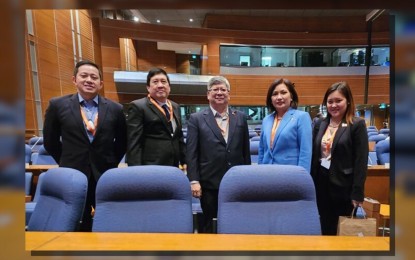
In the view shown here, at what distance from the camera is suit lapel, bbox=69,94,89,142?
1737mm

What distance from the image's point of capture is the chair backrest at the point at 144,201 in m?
1.20

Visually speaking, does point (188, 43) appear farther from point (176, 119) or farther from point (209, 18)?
point (176, 119)

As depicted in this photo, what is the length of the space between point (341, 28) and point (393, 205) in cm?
1355

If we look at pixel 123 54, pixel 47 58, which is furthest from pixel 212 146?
pixel 123 54

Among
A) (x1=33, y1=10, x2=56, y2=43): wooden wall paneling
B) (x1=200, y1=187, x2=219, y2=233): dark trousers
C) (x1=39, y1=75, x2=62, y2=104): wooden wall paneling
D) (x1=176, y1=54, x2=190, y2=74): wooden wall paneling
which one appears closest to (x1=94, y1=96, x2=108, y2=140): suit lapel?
(x1=200, y1=187, x2=219, y2=233): dark trousers

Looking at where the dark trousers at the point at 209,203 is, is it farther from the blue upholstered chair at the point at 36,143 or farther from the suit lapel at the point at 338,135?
the blue upholstered chair at the point at 36,143

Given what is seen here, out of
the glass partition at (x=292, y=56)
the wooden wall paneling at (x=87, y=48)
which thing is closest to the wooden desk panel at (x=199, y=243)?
the wooden wall paneling at (x=87, y=48)

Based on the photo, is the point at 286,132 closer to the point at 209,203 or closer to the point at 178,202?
the point at 209,203

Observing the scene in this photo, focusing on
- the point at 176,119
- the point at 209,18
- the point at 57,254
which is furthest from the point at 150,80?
the point at 209,18

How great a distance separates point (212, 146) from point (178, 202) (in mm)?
642

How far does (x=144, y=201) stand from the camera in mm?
1241

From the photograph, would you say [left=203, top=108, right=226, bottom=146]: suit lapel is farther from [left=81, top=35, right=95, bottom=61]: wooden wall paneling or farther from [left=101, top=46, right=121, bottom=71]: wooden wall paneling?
[left=101, top=46, right=121, bottom=71]: wooden wall paneling

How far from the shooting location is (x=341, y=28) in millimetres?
12039

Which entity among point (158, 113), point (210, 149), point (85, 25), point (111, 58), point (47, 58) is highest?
point (85, 25)
